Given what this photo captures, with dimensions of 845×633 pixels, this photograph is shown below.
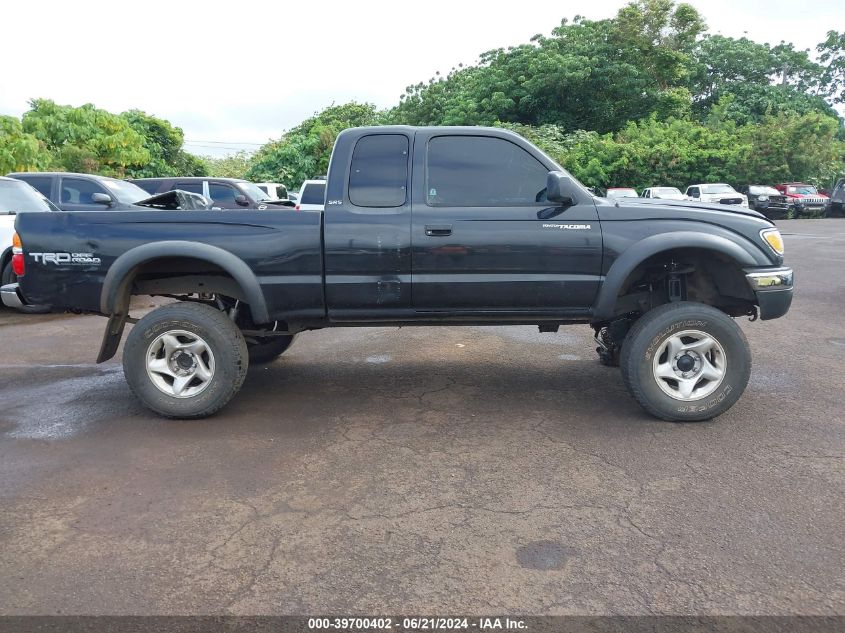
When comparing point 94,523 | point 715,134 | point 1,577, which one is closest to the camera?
point 1,577

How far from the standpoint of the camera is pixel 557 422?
15.6 feet

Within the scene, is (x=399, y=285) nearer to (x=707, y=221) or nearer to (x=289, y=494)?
(x=289, y=494)

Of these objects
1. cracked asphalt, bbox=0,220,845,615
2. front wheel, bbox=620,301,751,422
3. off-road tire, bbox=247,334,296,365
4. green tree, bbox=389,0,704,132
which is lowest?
cracked asphalt, bbox=0,220,845,615

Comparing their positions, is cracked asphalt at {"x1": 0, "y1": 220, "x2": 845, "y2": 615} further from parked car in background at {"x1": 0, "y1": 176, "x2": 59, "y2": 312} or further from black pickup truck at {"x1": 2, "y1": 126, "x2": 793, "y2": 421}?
parked car in background at {"x1": 0, "y1": 176, "x2": 59, "y2": 312}

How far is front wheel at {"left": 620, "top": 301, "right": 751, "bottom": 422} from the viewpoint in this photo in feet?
15.3

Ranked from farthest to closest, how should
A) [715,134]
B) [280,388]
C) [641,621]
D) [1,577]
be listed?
1. [715,134]
2. [280,388]
3. [1,577]
4. [641,621]

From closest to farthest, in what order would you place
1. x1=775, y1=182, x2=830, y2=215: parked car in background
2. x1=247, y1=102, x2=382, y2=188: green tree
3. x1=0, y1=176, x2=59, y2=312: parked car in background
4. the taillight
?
the taillight
x1=0, y1=176, x2=59, y2=312: parked car in background
x1=775, y1=182, x2=830, y2=215: parked car in background
x1=247, y1=102, x2=382, y2=188: green tree

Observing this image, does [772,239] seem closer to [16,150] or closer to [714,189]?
→ [16,150]

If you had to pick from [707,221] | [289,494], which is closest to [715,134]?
[707,221]

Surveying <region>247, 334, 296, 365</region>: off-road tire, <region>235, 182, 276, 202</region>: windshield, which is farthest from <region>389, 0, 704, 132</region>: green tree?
<region>247, 334, 296, 365</region>: off-road tire

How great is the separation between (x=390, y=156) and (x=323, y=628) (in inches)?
131

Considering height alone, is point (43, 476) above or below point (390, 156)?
below

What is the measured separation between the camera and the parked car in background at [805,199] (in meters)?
31.1

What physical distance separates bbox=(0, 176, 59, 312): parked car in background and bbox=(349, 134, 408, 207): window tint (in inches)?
229
